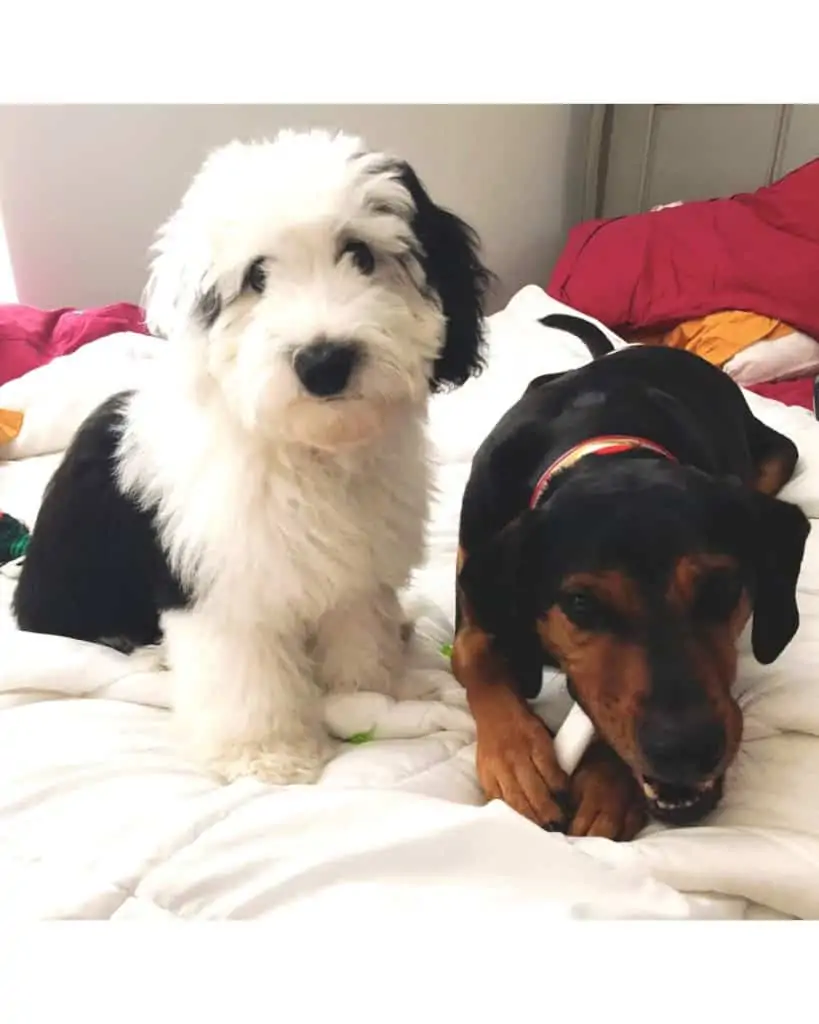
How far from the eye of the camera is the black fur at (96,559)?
1405mm

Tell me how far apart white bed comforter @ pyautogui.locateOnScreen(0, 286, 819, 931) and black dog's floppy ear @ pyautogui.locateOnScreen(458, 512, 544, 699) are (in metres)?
0.13

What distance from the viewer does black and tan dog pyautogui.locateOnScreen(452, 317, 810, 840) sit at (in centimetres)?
111

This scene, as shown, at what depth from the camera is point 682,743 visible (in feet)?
3.52

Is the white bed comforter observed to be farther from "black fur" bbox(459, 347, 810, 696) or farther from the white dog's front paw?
"black fur" bbox(459, 347, 810, 696)

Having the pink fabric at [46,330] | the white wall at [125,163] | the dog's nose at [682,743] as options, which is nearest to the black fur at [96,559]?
the dog's nose at [682,743]

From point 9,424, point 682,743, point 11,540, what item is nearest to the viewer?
point 682,743

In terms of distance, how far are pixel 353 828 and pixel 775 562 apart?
2.02 ft

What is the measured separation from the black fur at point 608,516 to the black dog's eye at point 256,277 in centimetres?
43

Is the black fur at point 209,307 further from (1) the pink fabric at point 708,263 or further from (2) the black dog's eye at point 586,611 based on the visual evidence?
(1) the pink fabric at point 708,263

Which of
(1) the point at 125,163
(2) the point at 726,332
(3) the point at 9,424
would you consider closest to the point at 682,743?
(3) the point at 9,424

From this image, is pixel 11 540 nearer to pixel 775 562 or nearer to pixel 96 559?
pixel 96 559
